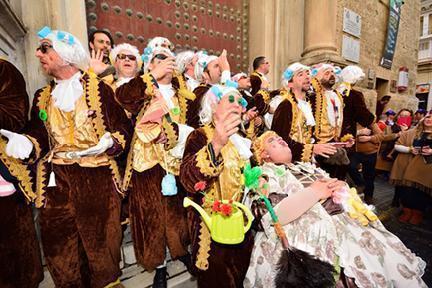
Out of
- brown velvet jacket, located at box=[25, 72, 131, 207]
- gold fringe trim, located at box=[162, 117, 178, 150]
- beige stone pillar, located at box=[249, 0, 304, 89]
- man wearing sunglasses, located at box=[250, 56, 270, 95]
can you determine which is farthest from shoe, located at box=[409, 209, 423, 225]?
brown velvet jacket, located at box=[25, 72, 131, 207]

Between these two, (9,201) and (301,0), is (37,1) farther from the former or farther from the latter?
(301,0)

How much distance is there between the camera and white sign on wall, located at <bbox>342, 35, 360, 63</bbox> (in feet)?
17.5

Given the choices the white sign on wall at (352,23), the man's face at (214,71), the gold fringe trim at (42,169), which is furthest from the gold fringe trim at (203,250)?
the white sign on wall at (352,23)

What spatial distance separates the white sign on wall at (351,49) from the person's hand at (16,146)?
19.7 feet

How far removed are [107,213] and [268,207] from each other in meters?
1.20

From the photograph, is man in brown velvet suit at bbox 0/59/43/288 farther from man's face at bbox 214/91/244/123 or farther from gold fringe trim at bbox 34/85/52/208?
man's face at bbox 214/91/244/123

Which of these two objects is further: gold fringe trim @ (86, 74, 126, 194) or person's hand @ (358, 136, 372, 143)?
person's hand @ (358, 136, 372, 143)

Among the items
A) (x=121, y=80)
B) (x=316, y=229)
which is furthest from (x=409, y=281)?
(x=121, y=80)

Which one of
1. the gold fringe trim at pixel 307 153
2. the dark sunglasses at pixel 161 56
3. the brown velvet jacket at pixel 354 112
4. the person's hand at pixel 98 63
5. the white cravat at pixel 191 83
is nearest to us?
the dark sunglasses at pixel 161 56

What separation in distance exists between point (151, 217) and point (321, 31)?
4.95 m

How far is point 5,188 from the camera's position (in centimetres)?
147

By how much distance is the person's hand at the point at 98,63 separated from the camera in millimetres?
2152

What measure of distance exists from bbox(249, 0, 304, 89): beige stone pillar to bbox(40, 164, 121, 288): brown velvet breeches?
13.3 ft

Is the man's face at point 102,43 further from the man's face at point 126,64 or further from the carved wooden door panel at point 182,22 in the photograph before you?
the carved wooden door panel at point 182,22
